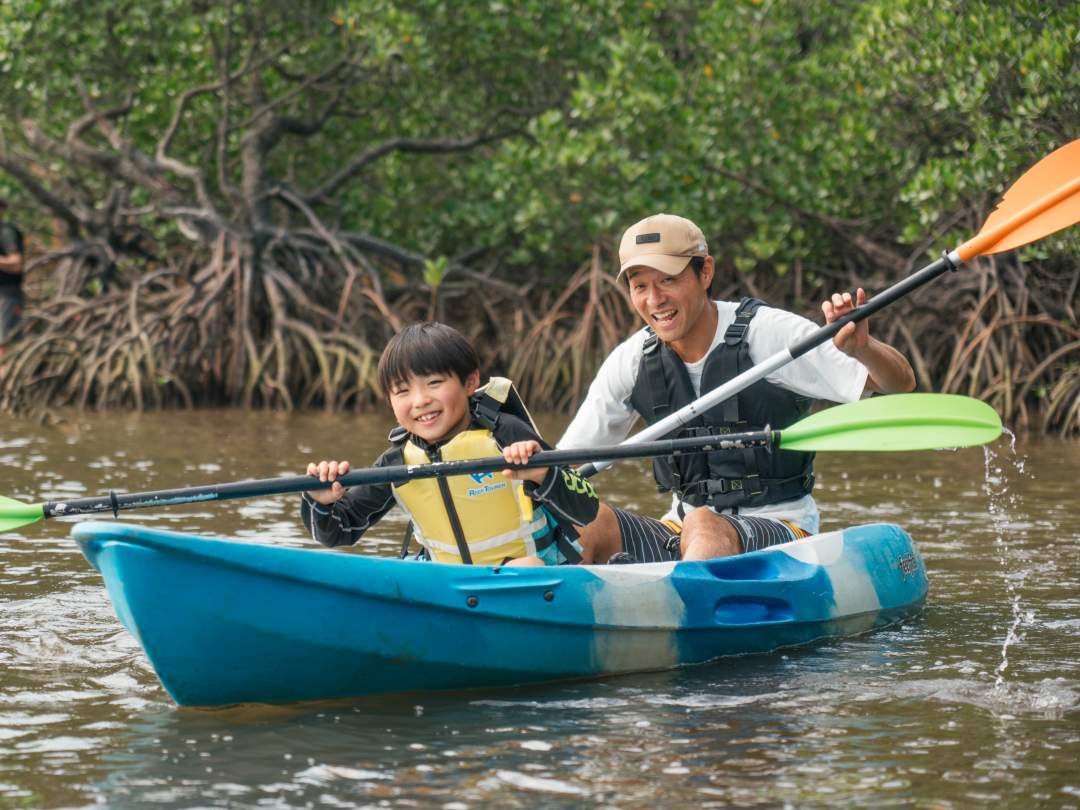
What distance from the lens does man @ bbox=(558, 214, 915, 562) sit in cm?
418

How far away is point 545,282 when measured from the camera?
11.9 metres

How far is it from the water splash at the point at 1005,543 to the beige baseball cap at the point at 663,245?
89 centimetres

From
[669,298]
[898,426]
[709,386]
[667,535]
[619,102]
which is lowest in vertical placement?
[667,535]

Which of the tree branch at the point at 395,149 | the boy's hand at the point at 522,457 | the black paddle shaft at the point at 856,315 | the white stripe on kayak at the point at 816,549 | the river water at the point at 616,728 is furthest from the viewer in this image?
the tree branch at the point at 395,149

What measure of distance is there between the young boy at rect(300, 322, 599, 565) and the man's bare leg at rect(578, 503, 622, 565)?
19 cm

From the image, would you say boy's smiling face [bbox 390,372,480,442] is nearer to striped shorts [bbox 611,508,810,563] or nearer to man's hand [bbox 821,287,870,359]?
striped shorts [bbox 611,508,810,563]

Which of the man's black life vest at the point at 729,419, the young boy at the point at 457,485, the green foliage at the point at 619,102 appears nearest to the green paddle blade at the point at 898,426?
the man's black life vest at the point at 729,419

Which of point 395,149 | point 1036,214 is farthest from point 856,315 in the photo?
point 395,149

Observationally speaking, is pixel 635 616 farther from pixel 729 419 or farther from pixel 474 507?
pixel 729 419

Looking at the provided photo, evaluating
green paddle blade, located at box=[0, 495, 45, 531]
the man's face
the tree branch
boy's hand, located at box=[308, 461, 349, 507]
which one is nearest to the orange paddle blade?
the man's face

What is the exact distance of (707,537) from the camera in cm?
412

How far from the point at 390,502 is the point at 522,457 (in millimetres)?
459

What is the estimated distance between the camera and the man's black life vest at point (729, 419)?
13.9ft

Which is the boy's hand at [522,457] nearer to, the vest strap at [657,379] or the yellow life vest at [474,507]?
the yellow life vest at [474,507]
